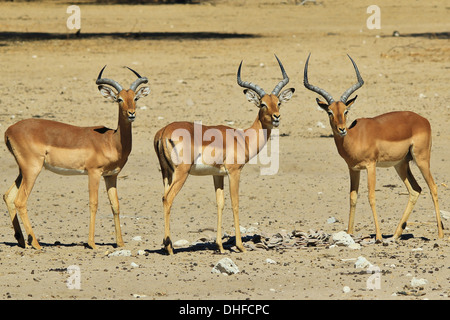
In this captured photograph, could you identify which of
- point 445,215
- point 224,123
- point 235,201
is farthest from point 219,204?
point 224,123

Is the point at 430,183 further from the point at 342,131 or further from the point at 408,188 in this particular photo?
the point at 342,131

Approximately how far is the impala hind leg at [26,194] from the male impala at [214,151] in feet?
4.37

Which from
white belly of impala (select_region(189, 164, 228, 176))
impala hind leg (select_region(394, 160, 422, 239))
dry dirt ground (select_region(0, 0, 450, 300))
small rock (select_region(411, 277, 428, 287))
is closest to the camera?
small rock (select_region(411, 277, 428, 287))

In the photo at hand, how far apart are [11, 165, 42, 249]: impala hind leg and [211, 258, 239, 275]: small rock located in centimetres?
218

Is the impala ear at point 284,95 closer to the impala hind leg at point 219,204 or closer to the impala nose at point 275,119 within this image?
the impala nose at point 275,119

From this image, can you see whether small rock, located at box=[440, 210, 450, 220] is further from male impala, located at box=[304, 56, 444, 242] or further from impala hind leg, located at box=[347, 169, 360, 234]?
impala hind leg, located at box=[347, 169, 360, 234]

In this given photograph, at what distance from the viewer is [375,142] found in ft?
35.3

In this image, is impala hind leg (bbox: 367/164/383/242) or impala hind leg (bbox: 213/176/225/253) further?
impala hind leg (bbox: 367/164/383/242)


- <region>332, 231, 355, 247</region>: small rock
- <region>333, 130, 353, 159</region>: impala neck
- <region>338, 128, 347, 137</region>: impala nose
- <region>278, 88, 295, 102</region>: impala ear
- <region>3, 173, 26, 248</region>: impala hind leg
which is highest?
<region>278, 88, 295, 102</region>: impala ear

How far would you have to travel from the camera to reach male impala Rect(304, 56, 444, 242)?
35.0ft

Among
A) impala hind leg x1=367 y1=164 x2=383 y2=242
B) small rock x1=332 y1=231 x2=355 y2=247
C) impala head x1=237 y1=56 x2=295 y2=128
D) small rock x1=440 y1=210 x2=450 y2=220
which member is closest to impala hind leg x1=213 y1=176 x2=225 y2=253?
impala head x1=237 y1=56 x2=295 y2=128

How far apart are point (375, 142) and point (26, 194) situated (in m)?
3.82

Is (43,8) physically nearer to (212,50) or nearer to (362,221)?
(212,50)

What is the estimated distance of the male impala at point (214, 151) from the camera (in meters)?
9.98
